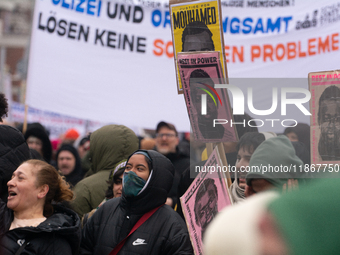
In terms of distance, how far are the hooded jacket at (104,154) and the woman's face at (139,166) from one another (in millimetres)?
732

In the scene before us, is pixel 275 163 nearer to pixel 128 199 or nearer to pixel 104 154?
pixel 128 199

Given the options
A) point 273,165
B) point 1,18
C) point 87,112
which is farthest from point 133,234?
point 1,18

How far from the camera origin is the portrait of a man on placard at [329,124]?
222 cm

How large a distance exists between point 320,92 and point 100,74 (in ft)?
11.4

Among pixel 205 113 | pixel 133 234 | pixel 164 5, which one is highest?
pixel 164 5

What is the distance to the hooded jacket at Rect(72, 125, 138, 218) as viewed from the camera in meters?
3.43

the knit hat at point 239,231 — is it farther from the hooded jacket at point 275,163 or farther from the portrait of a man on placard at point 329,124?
the portrait of a man on placard at point 329,124

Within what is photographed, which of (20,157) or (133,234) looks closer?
(133,234)

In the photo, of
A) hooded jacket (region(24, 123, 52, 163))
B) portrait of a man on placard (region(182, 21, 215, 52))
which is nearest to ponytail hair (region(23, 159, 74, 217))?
portrait of a man on placard (region(182, 21, 215, 52))

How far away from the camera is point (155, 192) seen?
8.88 feet

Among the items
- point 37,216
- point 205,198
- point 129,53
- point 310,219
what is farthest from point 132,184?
point 129,53

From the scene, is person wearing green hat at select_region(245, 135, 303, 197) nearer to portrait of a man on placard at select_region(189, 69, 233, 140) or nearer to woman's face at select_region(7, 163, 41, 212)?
portrait of a man on placard at select_region(189, 69, 233, 140)

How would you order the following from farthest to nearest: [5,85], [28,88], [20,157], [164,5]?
[5,85], [164,5], [28,88], [20,157]

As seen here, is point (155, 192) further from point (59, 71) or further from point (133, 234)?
point (59, 71)
